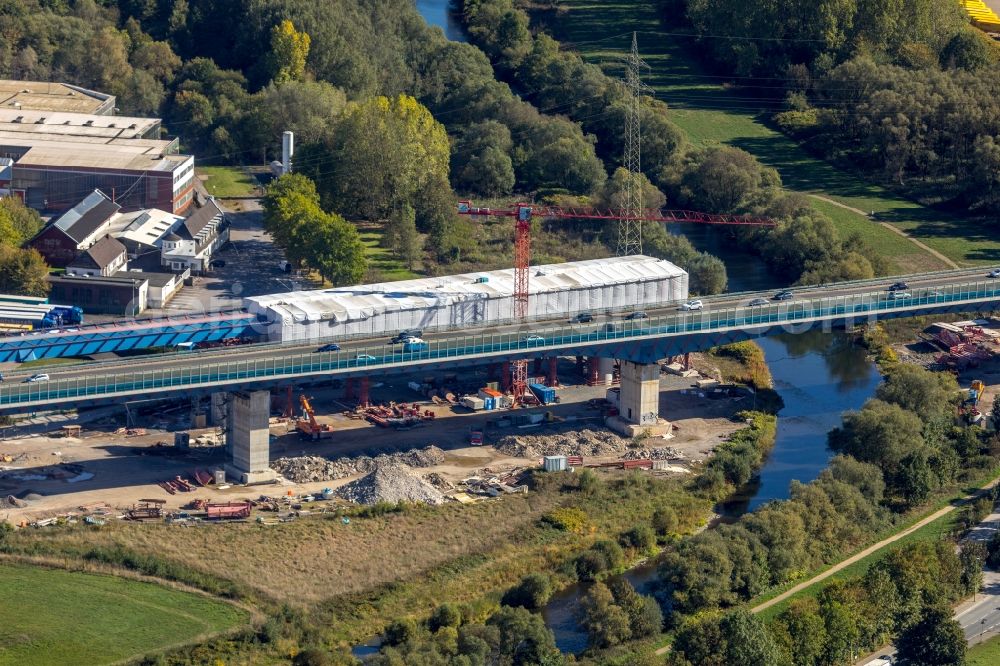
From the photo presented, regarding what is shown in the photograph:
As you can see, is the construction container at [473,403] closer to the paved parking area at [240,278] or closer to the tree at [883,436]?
the paved parking area at [240,278]

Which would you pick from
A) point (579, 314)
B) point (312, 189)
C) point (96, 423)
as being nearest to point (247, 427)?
point (96, 423)

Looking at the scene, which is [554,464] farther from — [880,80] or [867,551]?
[880,80]

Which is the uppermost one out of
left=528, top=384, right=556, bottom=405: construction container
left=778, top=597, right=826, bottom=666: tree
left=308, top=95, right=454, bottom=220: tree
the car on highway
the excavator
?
left=308, top=95, right=454, bottom=220: tree

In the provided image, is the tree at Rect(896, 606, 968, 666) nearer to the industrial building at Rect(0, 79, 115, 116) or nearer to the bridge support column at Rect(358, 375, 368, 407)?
the bridge support column at Rect(358, 375, 368, 407)

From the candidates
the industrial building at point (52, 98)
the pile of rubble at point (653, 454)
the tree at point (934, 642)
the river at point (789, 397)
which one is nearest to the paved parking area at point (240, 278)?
the industrial building at point (52, 98)

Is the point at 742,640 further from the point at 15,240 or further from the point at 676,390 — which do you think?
the point at 15,240

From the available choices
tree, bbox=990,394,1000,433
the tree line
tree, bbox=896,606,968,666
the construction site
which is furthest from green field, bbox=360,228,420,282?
tree, bbox=896,606,968,666

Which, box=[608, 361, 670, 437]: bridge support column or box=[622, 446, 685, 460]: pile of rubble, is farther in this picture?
box=[608, 361, 670, 437]: bridge support column
